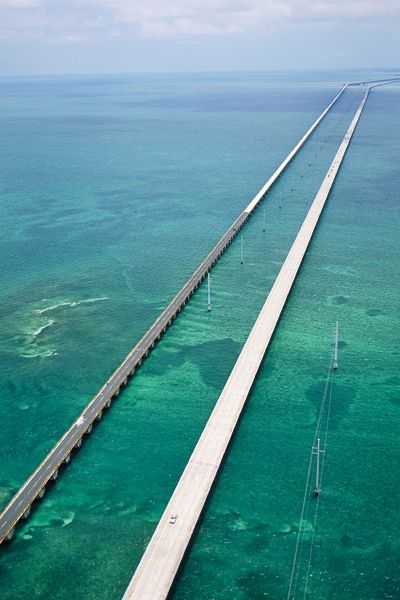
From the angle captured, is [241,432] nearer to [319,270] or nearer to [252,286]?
[252,286]

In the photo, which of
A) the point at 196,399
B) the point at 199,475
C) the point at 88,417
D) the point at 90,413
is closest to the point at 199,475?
the point at 199,475

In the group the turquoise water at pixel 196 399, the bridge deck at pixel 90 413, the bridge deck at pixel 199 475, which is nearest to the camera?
the bridge deck at pixel 199 475

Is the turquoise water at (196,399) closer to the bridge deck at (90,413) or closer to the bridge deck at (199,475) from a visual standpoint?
the bridge deck at (90,413)

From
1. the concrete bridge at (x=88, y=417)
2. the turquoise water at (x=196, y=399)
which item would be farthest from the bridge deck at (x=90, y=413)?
the turquoise water at (x=196, y=399)

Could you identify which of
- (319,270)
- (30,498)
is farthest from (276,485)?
(319,270)

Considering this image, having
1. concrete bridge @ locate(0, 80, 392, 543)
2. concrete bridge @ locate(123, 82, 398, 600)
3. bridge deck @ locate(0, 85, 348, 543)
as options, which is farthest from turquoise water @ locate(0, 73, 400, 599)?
concrete bridge @ locate(123, 82, 398, 600)

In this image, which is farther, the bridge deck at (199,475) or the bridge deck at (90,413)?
the bridge deck at (90,413)

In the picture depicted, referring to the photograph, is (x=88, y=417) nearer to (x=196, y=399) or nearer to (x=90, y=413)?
(x=90, y=413)

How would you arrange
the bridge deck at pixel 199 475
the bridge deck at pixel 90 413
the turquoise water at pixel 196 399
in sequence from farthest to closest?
the bridge deck at pixel 90 413 < the turquoise water at pixel 196 399 < the bridge deck at pixel 199 475

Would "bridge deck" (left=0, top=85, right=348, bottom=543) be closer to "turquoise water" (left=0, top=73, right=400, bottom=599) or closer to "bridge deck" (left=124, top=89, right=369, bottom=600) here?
"turquoise water" (left=0, top=73, right=400, bottom=599)
